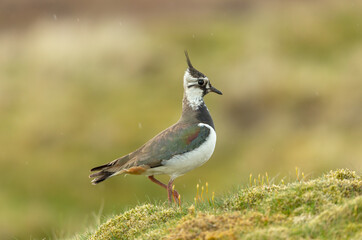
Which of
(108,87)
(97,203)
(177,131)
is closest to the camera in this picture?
(177,131)

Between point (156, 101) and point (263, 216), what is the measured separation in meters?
13.2

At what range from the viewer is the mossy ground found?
219 inches

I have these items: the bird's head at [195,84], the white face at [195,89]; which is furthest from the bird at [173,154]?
the bird's head at [195,84]

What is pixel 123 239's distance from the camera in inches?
274

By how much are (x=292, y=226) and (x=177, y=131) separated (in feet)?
9.85

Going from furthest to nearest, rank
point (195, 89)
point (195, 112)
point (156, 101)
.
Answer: point (156, 101) < point (195, 89) < point (195, 112)

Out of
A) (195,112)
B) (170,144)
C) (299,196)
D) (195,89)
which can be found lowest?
(299,196)

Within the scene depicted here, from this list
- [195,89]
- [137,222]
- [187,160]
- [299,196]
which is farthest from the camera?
[195,89]

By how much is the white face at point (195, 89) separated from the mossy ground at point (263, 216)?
1.95m

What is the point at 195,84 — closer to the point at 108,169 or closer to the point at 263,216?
the point at 108,169

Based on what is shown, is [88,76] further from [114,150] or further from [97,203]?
[97,203]

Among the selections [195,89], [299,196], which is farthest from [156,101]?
[299,196]

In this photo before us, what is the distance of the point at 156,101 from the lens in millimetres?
18969

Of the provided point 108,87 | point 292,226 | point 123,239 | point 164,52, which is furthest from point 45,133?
point 292,226
